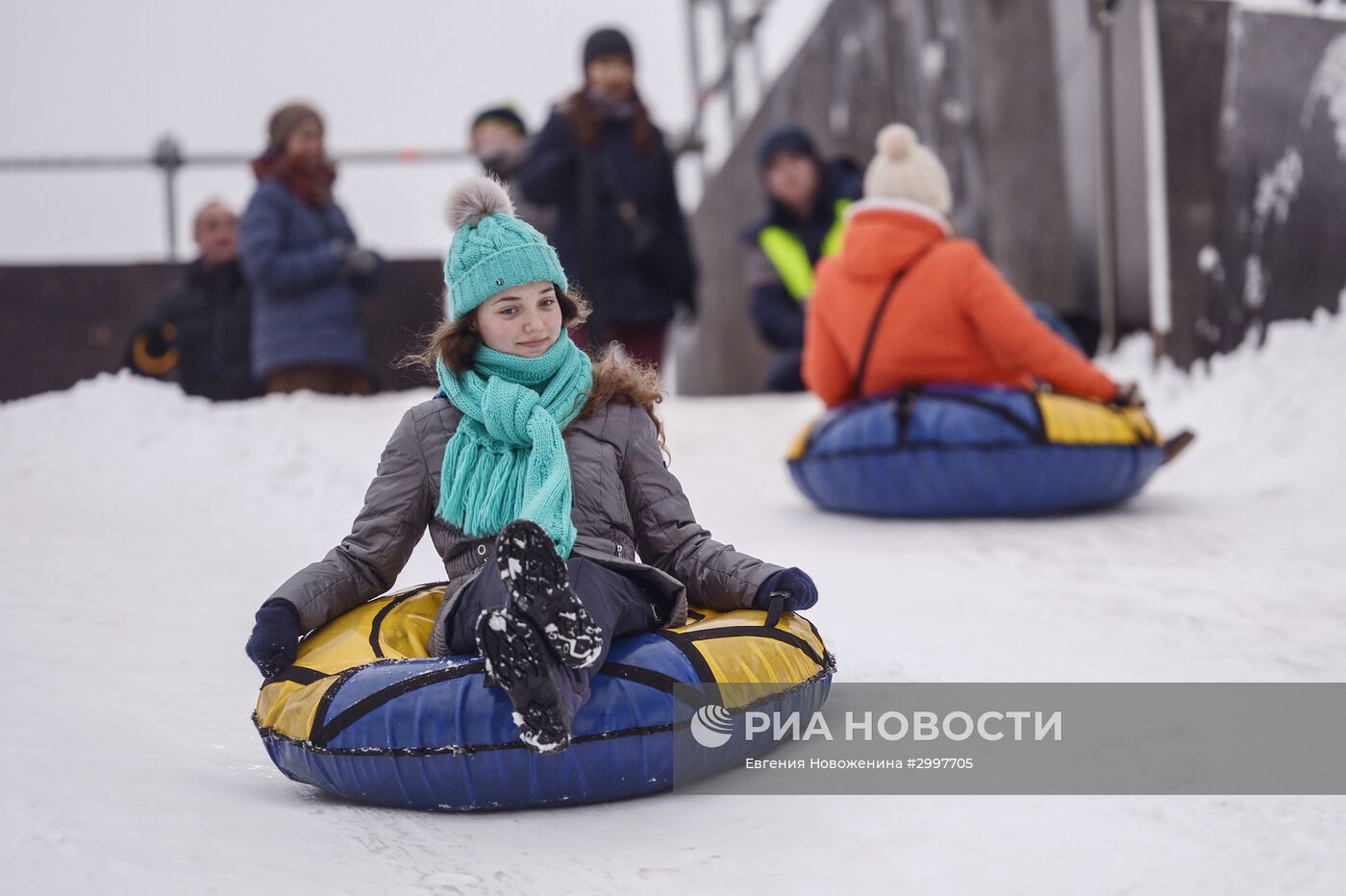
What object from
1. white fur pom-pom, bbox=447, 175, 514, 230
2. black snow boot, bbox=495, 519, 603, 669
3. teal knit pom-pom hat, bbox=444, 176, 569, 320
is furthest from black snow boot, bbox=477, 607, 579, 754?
white fur pom-pom, bbox=447, 175, 514, 230

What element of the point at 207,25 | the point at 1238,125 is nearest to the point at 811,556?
the point at 1238,125

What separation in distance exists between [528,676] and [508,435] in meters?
0.55

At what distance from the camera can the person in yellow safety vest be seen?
743 centimetres

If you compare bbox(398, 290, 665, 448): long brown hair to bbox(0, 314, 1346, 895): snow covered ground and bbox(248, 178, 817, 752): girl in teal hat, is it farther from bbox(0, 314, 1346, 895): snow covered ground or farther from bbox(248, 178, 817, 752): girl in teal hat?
bbox(0, 314, 1346, 895): snow covered ground

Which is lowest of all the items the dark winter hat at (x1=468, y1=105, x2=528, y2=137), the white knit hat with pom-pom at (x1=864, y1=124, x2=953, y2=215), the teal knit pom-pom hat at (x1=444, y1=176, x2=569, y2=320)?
the teal knit pom-pom hat at (x1=444, y1=176, x2=569, y2=320)

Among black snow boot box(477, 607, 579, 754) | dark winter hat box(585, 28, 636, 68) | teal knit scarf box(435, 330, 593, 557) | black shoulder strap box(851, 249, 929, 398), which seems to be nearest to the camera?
black snow boot box(477, 607, 579, 754)

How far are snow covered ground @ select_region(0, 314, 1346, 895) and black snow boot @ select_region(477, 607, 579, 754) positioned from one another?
6.7 inches

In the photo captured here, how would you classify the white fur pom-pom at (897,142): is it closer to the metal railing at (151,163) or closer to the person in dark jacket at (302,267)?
the person in dark jacket at (302,267)

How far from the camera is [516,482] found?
2.67 meters

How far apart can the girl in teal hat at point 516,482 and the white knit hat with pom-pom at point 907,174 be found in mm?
2711

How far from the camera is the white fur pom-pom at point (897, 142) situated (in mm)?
5371

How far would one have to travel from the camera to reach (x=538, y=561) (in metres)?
2.23

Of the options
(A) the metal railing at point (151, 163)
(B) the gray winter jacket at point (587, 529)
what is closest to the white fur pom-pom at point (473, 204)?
(B) the gray winter jacket at point (587, 529)

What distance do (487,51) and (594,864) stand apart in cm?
934
